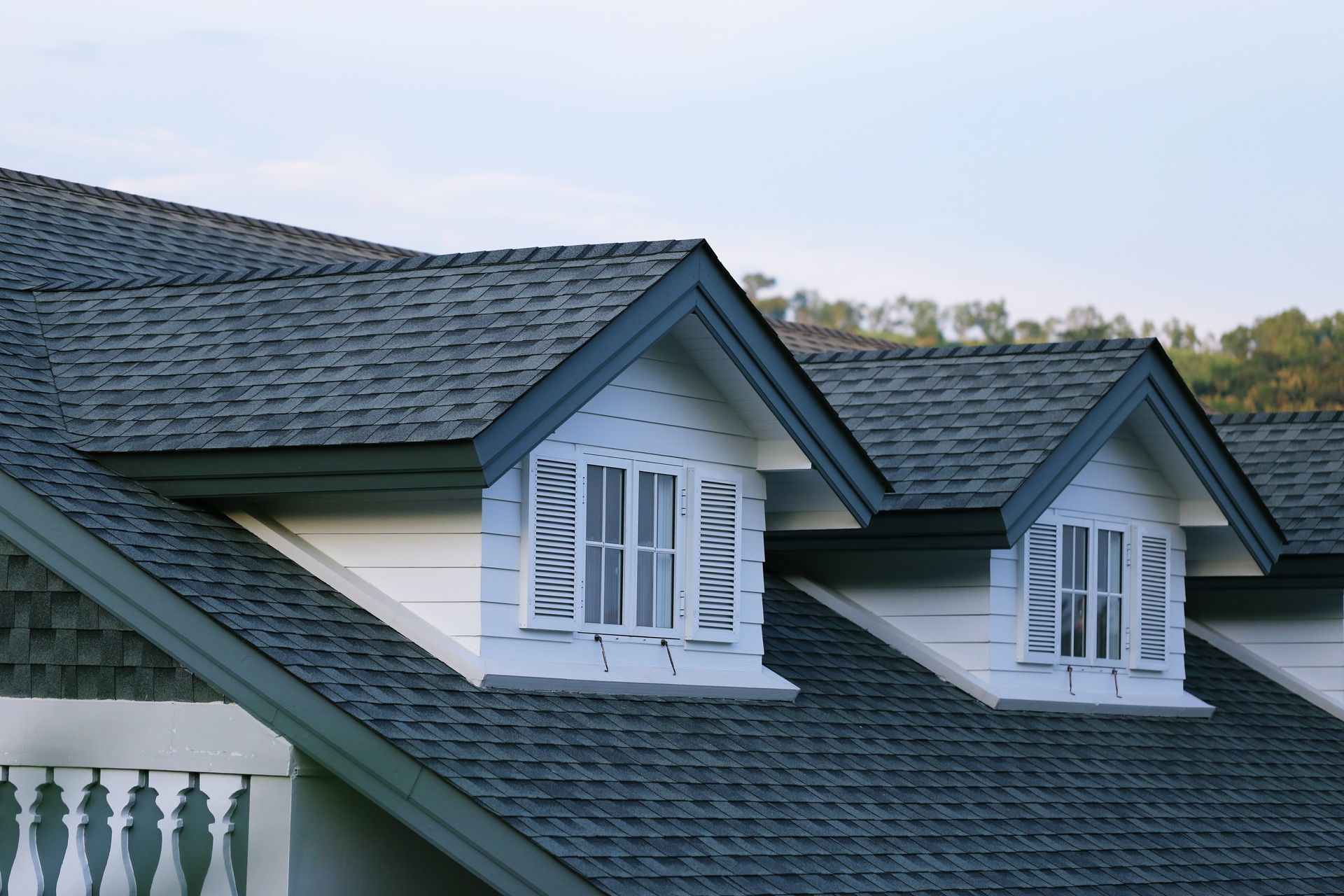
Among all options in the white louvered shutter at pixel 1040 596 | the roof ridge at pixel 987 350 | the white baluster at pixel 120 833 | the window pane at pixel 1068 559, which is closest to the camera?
the white baluster at pixel 120 833

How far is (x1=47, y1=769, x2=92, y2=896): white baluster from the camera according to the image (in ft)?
26.1

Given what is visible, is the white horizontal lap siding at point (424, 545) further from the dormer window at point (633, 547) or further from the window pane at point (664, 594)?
the window pane at point (664, 594)

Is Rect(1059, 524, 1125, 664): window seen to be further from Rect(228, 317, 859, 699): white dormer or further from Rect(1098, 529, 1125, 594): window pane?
Rect(228, 317, 859, 699): white dormer

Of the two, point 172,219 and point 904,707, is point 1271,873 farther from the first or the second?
point 172,219

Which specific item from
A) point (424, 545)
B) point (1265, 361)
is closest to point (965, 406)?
point (424, 545)

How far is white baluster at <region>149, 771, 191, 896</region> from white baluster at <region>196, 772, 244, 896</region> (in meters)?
0.12

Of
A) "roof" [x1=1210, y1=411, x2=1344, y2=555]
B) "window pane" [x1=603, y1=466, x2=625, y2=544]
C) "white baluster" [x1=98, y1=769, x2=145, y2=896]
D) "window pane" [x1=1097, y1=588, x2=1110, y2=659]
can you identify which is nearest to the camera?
"white baluster" [x1=98, y1=769, x2=145, y2=896]

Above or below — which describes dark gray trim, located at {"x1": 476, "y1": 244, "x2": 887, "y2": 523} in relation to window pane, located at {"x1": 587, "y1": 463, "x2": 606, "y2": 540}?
above

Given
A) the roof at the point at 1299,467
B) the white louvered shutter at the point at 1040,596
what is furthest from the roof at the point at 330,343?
the roof at the point at 1299,467

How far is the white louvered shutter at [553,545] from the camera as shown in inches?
361

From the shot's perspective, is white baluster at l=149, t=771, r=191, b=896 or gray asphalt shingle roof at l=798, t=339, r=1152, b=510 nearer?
white baluster at l=149, t=771, r=191, b=896

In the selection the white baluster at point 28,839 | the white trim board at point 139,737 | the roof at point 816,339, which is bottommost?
the white baluster at point 28,839

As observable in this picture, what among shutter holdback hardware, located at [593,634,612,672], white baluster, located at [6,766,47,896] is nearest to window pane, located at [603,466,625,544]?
shutter holdback hardware, located at [593,634,612,672]

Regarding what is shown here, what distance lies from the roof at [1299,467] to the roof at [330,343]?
7.73 m
